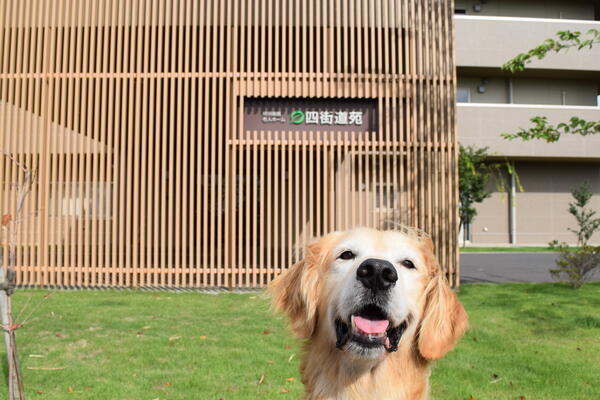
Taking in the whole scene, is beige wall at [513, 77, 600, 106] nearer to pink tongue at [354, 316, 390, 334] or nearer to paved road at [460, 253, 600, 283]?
paved road at [460, 253, 600, 283]

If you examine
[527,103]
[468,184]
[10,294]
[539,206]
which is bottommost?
[10,294]

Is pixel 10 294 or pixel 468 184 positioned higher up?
pixel 468 184

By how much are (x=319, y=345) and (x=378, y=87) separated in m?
7.18

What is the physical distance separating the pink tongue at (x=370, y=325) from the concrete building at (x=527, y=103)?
75.5 ft

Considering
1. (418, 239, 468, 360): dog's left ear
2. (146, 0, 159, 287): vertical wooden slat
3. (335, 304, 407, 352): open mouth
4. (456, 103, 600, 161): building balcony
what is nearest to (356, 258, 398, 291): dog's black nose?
(335, 304, 407, 352): open mouth

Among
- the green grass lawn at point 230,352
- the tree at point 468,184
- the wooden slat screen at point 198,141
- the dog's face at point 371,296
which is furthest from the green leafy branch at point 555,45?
the tree at point 468,184

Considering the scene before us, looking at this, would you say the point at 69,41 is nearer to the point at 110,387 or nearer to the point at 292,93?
the point at 292,93

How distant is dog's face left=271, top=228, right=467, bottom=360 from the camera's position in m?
2.15

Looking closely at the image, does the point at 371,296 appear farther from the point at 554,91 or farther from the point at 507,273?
the point at 554,91

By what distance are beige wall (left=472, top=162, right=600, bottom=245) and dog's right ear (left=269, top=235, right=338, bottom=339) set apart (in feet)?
83.1

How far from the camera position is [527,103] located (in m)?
25.0

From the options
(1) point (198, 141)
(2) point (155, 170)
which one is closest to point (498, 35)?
(1) point (198, 141)

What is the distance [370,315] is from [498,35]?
1003 inches

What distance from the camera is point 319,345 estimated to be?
8.05ft
